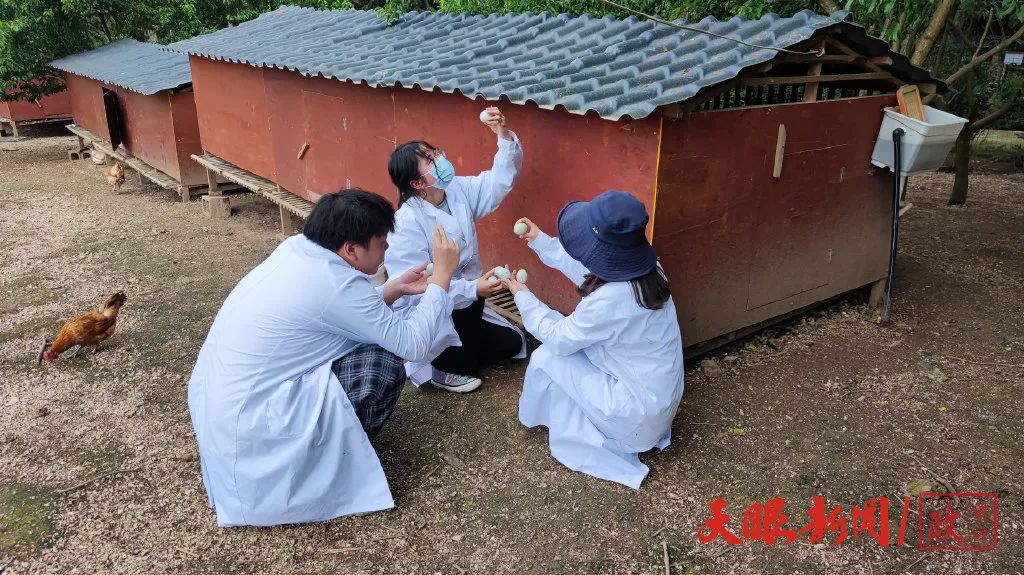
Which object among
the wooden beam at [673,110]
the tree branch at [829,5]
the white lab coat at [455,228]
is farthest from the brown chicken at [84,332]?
the tree branch at [829,5]

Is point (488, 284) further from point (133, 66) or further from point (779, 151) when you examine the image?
point (133, 66)

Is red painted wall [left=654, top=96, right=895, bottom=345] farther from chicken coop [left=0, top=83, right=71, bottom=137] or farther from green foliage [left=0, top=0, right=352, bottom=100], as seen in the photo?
chicken coop [left=0, top=83, right=71, bottom=137]

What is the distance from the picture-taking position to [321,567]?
10.4 ft

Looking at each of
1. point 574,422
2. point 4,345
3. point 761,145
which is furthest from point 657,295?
point 4,345

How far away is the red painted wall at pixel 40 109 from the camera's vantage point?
55.5ft

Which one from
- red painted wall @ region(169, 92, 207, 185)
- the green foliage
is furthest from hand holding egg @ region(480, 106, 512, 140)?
the green foliage

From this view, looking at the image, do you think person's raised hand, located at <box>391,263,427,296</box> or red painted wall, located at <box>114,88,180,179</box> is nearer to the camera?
person's raised hand, located at <box>391,263,427,296</box>

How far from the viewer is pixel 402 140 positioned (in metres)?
5.95

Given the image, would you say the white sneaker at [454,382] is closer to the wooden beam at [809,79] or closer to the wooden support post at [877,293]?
the wooden beam at [809,79]

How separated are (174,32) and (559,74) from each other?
531 inches

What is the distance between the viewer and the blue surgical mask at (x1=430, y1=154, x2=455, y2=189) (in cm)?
398

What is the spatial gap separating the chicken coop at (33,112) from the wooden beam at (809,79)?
17792 mm

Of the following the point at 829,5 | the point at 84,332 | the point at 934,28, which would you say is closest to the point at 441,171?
the point at 84,332

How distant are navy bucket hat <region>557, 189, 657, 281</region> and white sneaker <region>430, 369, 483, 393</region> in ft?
5.13
